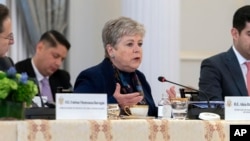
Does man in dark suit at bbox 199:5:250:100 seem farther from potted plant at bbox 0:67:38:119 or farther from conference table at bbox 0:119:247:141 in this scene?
potted plant at bbox 0:67:38:119

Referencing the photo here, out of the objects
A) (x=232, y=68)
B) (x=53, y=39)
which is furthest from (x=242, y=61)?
(x=53, y=39)

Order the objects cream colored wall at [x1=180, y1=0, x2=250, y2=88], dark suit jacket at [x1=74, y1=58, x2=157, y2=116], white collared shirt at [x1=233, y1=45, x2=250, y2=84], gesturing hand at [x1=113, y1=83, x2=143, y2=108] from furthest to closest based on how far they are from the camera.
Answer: cream colored wall at [x1=180, y1=0, x2=250, y2=88]
white collared shirt at [x1=233, y1=45, x2=250, y2=84]
dark suit jacket at [x1=74, y1=58, x2=157, y2=116]
gesturing hand at [x1=113, y1=83, x2=143, y2=108]

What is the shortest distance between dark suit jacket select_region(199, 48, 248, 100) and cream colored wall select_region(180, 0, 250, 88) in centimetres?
298

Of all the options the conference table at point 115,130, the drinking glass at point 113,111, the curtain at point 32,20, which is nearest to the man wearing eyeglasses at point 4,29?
the drinking glass at point 113,111

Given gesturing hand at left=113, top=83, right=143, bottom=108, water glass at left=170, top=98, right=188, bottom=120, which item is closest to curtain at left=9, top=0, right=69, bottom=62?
gesturing hand at left=113, top=83, right=143, bottom=108

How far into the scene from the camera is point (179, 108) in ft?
9.82

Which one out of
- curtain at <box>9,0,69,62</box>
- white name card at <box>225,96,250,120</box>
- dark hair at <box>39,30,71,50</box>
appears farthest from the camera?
curtain at <box>9,0,69,62</box>

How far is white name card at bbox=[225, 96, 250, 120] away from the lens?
279cm

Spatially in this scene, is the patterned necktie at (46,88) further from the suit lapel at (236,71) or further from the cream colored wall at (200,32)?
the cream colored wall at (200,32)

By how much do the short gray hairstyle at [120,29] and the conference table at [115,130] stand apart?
0.94m

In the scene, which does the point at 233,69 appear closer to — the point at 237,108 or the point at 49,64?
the point at 237,108

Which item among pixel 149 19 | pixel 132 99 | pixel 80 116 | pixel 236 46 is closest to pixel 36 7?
pixel 149 19

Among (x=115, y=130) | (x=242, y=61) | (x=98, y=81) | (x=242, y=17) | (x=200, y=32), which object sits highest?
(x=200, y=32)

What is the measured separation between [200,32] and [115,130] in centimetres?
447
